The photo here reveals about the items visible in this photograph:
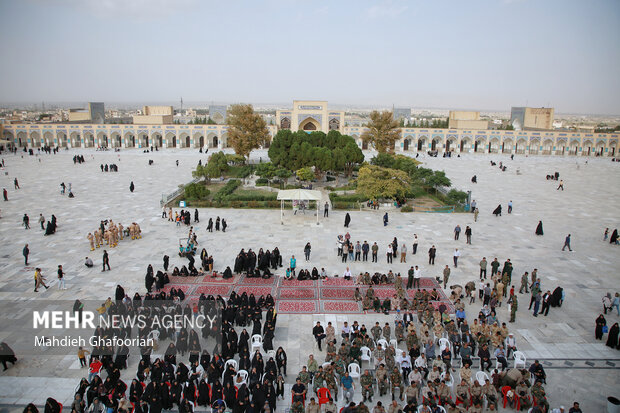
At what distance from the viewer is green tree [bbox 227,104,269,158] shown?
38000mm

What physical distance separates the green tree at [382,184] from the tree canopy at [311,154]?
18.3ft

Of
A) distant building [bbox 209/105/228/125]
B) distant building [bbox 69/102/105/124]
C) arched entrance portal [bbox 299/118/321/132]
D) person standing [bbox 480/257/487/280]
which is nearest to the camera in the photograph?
person standing [bbox 480/257/487/280]

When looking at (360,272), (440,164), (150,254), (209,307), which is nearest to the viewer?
(209,307)

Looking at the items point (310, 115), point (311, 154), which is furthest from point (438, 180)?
point (310, 115)

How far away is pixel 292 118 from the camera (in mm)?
53812

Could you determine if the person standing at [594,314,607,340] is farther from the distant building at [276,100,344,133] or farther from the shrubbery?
the distant building at [276,100,344,133]

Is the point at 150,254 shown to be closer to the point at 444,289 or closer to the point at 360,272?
the point at 360,272

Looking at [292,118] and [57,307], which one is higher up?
[292,118]

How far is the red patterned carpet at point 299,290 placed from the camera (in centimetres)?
1174

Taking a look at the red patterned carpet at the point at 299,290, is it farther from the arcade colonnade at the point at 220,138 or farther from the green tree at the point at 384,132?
the arcade colonnade at the point at 220,138

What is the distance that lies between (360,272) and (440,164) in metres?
33.2

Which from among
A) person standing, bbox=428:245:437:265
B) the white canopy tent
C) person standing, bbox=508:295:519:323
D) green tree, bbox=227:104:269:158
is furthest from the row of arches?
person standing, bbox=508:295:519:323

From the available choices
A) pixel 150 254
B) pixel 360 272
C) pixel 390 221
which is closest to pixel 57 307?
pixel 150 254

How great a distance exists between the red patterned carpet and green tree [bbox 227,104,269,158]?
25.8 metres
